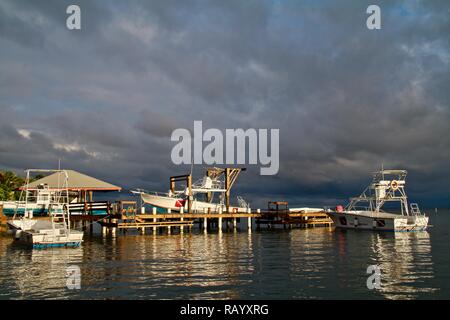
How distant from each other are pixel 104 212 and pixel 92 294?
3811cm

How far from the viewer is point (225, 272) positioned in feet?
85.7

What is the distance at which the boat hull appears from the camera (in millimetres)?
59812

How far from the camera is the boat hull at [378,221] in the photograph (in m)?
59.8

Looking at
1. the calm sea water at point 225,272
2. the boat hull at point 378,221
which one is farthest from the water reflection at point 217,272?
the boat hull at point 378,221

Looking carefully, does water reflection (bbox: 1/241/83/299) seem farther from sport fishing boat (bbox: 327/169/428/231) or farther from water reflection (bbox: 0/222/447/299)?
sport fishing boat (bbox: 327/169/428/231)

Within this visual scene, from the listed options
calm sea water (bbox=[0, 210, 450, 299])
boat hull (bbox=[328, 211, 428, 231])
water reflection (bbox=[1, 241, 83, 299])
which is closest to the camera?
calm sea water (bbox=[0, 210, 450, 299])

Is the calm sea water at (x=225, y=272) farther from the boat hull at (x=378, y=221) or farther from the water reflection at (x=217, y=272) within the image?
the boat hull at (x=378, y=221)

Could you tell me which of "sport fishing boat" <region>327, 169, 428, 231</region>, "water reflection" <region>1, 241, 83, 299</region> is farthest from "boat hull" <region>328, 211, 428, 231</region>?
"water reflection" <region>1, 241, 83, 299</region>

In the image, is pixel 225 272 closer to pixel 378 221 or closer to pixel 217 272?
pixel 217 272

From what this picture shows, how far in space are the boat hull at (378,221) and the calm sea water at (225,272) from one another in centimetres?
1973

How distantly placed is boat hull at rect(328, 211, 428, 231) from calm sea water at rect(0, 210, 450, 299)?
64.7 feet
